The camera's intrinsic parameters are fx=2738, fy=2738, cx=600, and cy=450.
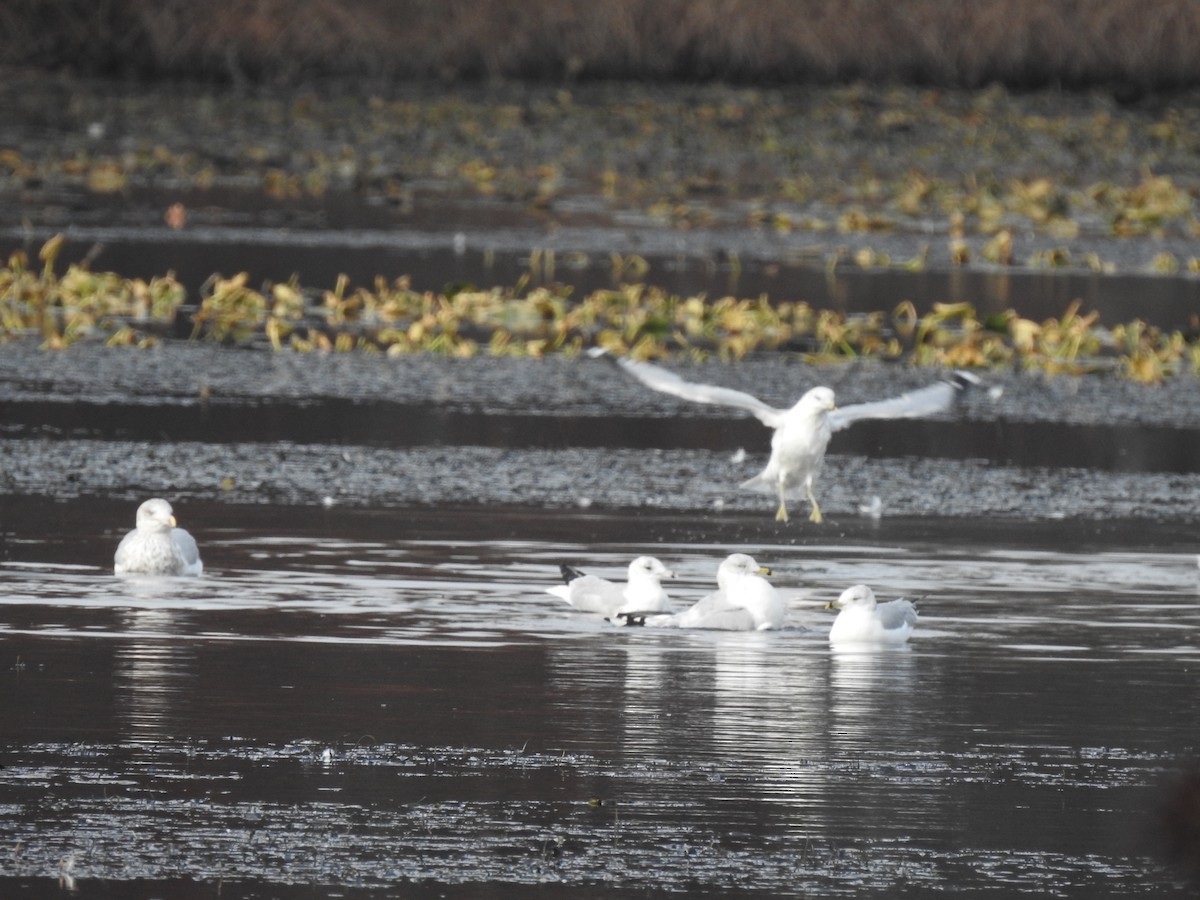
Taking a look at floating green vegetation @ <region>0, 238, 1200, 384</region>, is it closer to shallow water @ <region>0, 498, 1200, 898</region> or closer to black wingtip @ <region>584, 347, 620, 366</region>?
black wingtip @ <region>584, 347, 620, 366</region>

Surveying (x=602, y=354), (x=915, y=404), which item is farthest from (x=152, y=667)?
(x=915, y=404)

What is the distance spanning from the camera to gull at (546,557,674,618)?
362 inches

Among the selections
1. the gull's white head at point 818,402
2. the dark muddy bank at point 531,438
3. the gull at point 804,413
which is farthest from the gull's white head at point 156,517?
the gull's white head at point 818,402

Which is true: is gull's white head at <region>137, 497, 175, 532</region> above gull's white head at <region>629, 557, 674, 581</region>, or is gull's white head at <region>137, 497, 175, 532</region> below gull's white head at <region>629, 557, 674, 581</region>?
above

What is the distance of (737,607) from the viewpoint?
9141 millimetres

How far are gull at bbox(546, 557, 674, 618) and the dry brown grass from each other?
95.1 ft

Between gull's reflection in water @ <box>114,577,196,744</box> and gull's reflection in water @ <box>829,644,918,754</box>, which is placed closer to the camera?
gull's reflection in water @ <box>114,577,196,744</box>

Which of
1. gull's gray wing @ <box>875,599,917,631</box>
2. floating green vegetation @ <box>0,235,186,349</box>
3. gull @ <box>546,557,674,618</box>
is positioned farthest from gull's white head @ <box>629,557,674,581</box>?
floating green vegetation @ <box>0,235,186,349</box>

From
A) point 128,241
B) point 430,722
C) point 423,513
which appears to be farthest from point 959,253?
point 430,722

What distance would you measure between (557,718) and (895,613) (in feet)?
5.33

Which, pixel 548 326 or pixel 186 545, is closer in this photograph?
pixel 186 545

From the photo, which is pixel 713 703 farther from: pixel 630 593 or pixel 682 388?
pixel 682 388

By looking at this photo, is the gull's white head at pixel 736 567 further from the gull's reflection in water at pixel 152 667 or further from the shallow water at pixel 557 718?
the gull's reflection in water at pixel 152 667

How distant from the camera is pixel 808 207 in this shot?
26875 mm
